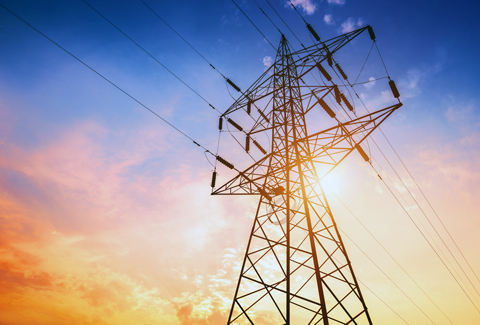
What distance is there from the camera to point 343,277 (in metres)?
7.71

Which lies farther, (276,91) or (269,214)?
(276,91)

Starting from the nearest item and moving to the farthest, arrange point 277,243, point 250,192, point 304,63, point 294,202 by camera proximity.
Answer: point 277,243, point 294,202, point 250,192, point 304,63

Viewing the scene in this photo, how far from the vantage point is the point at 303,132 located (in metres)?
10.9

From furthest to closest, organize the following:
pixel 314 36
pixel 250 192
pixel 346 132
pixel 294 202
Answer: pixel 314 36 < pixel 250 192 < pixel 294 202 < pixel 346 132

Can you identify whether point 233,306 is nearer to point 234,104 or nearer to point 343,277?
point 343,277

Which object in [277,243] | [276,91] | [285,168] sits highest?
[276,91]

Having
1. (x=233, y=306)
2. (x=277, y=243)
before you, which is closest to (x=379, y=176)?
(x=277, y=243)

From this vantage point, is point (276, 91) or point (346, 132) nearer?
point (346, 132)

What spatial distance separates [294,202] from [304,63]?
7.80 metres

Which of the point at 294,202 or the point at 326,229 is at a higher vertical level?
the point at 294,202

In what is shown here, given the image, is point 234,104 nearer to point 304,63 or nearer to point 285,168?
point 304,63

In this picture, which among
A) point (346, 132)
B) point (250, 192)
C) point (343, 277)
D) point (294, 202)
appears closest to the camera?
point (343, 277)

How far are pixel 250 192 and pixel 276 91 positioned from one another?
6.02 metres

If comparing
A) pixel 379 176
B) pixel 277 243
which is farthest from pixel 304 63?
pixel 277 243
